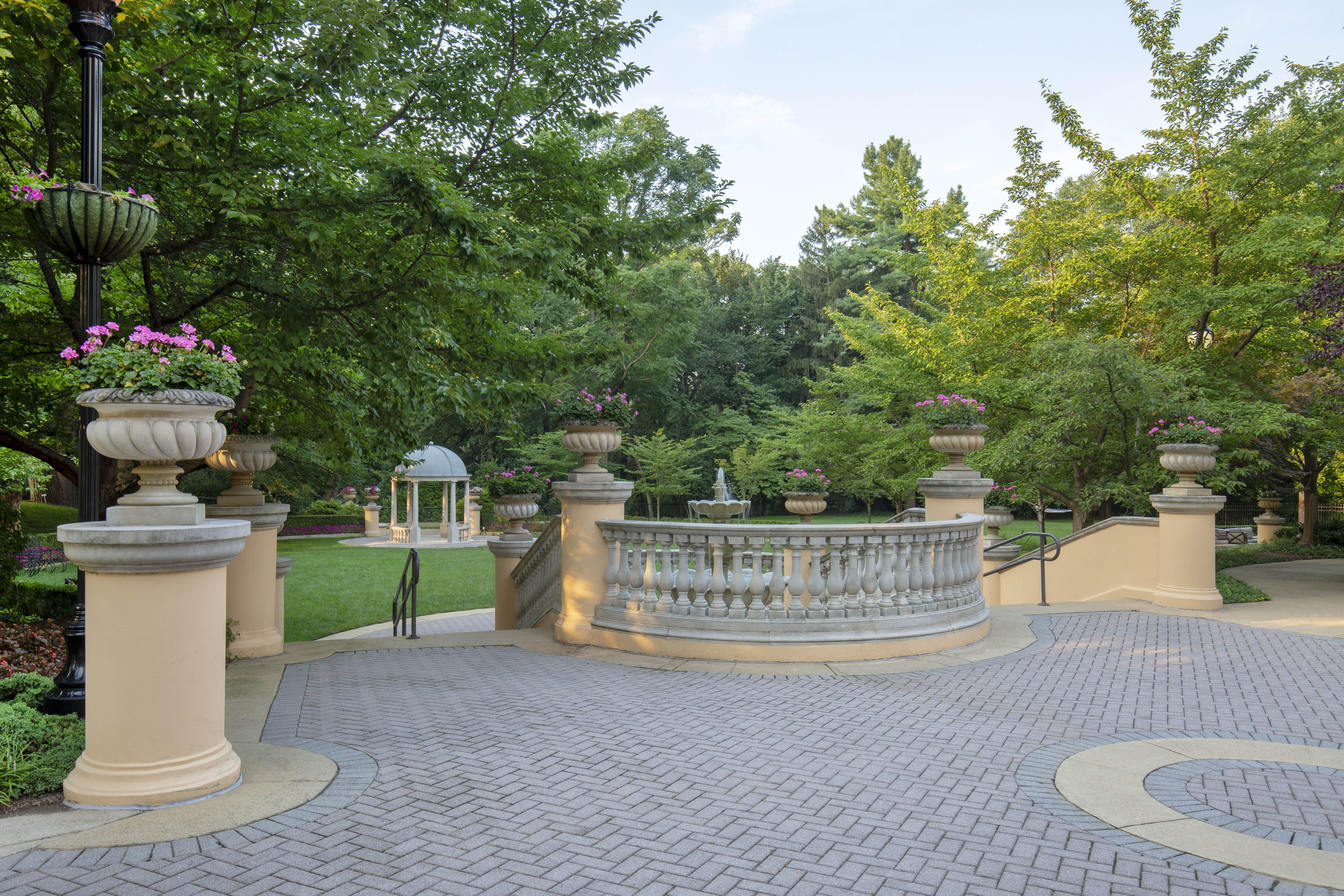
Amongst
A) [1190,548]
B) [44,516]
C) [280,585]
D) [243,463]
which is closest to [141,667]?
[243,463]

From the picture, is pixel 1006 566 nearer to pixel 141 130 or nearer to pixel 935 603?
pixel 935 603

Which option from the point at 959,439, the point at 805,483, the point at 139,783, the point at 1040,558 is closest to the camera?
the point at 139,783

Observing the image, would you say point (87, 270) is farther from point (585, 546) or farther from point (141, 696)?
point (585, 546)

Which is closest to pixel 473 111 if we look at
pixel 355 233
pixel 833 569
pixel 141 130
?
pixel 355 233

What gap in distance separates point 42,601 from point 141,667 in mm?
7804

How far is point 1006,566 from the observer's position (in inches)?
568

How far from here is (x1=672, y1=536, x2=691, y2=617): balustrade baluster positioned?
7.39 metres

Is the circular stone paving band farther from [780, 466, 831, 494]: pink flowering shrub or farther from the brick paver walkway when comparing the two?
[780, 466, 831, 494]: pink flowering shrub

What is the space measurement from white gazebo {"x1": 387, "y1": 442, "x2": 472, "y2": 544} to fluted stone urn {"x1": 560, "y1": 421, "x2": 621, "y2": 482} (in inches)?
874

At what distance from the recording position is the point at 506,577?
1227 cm

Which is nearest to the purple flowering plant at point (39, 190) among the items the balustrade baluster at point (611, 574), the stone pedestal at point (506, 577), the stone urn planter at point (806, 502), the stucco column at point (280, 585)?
the stucco column at point (280, 585)

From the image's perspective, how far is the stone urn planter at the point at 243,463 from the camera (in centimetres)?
784

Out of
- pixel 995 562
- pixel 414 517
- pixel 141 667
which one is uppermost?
pixel 141 667

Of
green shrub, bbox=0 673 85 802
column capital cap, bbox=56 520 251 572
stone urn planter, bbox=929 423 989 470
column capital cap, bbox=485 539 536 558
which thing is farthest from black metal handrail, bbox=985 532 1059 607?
green shrub, bbox=0 673 85 802
